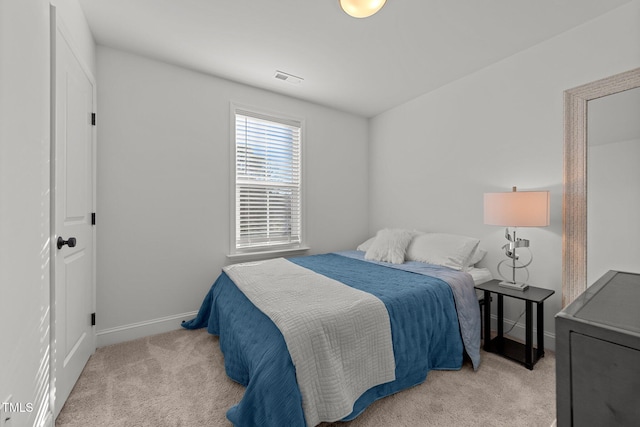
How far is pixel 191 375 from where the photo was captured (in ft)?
6.24

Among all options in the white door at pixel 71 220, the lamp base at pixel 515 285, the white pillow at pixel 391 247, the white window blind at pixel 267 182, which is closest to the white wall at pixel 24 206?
the white door at pixel 71 220

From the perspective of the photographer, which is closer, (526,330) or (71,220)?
(71,220)

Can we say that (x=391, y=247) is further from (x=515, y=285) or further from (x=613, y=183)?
(x=613, y=183)

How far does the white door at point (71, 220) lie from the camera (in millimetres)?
1492

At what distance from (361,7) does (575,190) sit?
6.95 ft

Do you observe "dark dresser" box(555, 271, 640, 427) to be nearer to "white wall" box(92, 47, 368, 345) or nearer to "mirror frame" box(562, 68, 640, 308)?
"mirror frame" box(562, 68, 640, 308)

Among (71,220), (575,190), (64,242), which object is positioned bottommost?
(64,242)

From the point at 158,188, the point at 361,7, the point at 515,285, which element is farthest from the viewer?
the point at 158,188

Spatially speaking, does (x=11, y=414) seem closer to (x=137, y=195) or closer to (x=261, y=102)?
(x=137, y=195)

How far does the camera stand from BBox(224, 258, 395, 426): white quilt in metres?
1.32

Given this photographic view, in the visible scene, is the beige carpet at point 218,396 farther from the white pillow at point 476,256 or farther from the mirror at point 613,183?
the mirror at point 613,183

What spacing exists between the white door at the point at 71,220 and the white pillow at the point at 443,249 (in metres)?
2.79

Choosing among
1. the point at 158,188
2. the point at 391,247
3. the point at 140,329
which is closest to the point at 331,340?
the point at 391,247

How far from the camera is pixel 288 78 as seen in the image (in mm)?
2920
